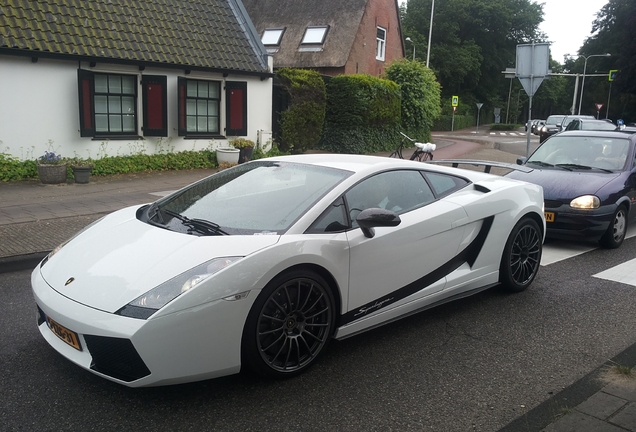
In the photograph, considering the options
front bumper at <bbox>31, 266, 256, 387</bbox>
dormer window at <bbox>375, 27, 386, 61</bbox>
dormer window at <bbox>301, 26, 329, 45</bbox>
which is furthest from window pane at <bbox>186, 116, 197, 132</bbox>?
dormer window at <bbox>375, 27, 386, 61</bbox>

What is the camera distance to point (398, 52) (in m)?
35.2

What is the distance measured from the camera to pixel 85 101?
44.3 ft

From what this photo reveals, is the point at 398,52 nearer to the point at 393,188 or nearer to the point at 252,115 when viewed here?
the point at 252,115

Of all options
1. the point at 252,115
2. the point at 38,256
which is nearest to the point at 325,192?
the point at 38,256

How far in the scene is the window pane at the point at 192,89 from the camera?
1595 centimetres

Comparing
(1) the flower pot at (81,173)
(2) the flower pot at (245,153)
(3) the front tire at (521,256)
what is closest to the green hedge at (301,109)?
(2) the flower pot at (245,153)

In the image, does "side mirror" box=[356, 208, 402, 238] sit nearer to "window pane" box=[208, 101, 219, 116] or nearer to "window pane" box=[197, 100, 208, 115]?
"window pane" box=[197, 100, 208, 115]

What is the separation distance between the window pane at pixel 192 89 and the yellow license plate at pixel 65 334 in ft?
43.5

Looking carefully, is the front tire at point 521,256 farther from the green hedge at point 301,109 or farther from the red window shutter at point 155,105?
the green hedge at point 301,109

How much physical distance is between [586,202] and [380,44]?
2704 centimetres

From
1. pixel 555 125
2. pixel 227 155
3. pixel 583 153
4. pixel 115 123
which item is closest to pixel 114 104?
pixel 115 123

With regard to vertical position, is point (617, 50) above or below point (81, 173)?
above

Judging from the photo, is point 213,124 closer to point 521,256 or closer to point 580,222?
point 580,222

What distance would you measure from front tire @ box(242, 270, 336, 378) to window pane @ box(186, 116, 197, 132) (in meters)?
13.2
